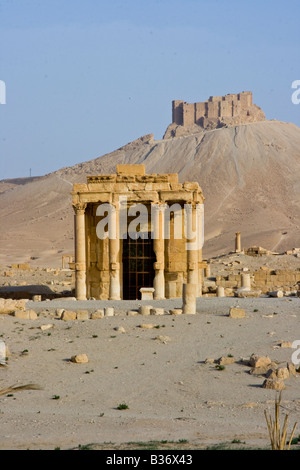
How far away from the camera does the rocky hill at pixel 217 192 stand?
100000mm

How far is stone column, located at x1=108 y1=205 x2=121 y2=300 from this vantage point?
34.6 meters

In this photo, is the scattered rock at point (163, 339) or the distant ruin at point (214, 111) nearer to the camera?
the scattered rock at point (163, 339)

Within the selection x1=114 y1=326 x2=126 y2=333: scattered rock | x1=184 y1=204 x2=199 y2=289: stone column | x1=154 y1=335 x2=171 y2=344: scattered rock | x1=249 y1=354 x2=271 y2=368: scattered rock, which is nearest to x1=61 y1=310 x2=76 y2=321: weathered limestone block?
x1=114 y1=326 x2=126 y2=333: scattered rock

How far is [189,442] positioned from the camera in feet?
41.1

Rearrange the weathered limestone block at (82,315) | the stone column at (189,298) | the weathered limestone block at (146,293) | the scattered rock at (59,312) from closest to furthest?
the weathered limestone block at (82,315) < the stone column at (189,298) < the scattered rock at (59,312) < the weathered limestone block at (146,293)

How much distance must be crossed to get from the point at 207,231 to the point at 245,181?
58.4 ft

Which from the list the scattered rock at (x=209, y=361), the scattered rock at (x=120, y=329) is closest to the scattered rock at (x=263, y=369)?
the scattered rock at (x=209, y=361)

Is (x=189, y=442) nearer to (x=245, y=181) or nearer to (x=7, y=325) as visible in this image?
(x=7, y=325)

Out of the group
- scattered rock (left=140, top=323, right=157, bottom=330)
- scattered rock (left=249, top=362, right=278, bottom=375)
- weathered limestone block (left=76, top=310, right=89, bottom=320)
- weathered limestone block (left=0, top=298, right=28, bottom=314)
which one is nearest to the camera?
scattered rock (left=249, top=362, right=278, bottom=375)

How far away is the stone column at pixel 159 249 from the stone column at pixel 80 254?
3281mm

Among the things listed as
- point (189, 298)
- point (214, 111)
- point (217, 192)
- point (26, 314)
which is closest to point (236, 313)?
point (189, 298)

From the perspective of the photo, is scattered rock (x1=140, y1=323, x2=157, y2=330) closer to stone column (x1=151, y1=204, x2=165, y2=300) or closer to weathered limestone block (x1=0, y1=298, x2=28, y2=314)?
weathered limestone block (x1=0, y1=298, x2=28, y2=314)

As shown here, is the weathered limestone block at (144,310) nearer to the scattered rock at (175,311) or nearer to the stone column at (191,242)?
the scattered rock at (175,311)
